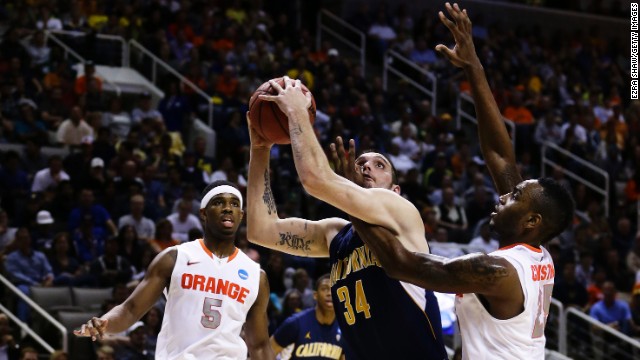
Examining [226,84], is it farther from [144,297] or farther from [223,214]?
[144,297]

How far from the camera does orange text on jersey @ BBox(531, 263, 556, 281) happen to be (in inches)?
191

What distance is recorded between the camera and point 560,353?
12.9 meters

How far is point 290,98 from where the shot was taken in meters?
5.27

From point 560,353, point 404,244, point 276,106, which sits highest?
point 276,106

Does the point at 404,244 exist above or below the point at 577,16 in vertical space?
above

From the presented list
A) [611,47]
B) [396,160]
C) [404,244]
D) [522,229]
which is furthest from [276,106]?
[611,47]

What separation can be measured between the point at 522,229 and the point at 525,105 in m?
15.9

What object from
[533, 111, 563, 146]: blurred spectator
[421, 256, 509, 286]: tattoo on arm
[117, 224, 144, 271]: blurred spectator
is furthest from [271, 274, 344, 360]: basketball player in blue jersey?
[533, 111, 563, 146]: blurred spectator

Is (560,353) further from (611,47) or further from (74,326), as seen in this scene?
(611,47)

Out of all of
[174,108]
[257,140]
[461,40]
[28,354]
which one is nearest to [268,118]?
[257,140]

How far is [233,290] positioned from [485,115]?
7.50ft

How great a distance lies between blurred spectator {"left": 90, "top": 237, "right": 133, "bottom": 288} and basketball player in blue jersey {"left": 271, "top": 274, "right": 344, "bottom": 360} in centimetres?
295

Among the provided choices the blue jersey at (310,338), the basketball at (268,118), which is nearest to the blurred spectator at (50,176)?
the blue jersey at (310,338)

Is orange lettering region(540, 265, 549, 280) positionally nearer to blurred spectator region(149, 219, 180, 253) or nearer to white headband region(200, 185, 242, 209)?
white headband region(200, 185, 242, 209)
